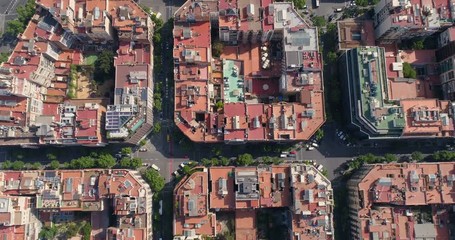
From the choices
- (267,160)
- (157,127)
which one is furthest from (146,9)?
(267,160)

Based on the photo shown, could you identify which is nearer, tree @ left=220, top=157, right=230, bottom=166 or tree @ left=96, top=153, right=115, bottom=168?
tree @ left=96, top=153, right=115, bottom=168

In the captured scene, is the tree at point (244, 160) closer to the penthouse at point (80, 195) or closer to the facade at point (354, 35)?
the penthouse at point (80, 195)

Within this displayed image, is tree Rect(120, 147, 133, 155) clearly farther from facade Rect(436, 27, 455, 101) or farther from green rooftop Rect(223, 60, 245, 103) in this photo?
facade Rect(436, 27, 455, 101)

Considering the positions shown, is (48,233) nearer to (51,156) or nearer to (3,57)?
(51,156)

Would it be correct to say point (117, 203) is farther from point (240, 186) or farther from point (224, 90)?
point (224, 90)

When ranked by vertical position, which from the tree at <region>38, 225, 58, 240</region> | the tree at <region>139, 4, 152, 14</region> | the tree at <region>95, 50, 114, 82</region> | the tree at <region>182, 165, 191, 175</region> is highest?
the tree at <region>139, 4, 152, 14</region>

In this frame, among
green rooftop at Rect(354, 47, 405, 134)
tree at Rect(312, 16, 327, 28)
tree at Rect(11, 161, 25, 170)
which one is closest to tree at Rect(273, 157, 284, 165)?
green rooftop at Rect(354, 47, 405, 134)
